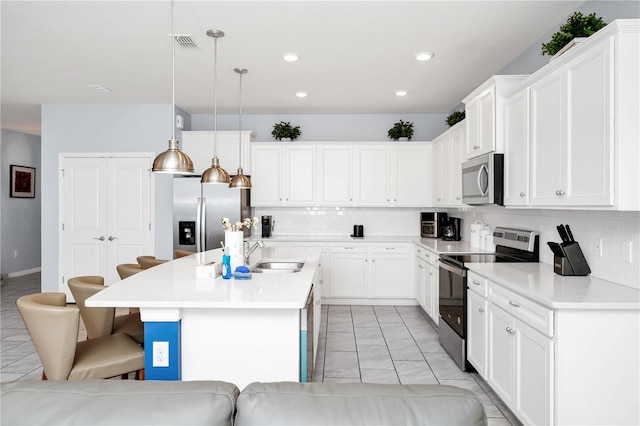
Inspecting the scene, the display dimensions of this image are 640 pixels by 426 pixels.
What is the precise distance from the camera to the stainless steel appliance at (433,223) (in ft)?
19.1

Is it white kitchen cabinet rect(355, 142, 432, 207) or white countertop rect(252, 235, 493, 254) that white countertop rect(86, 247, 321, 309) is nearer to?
white countertop rect(252, 235, 493, 254)

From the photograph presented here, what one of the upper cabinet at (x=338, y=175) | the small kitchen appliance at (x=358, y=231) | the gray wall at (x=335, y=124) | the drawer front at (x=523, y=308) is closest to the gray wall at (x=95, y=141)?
the gray wall at (x=335, y=124)

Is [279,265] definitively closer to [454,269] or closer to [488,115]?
[454,269]

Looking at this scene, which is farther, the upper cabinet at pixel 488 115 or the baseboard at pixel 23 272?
the baseboard at pixel 23 272

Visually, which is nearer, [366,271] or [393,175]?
[366,271]

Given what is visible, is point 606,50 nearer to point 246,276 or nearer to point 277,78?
point 246,276

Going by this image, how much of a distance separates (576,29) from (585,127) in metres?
0.66

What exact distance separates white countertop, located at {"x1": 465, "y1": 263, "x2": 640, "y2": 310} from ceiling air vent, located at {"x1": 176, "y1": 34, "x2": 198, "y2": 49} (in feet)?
9.81

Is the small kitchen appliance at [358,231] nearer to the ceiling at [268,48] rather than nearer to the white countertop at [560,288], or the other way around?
the ceiling at [268,48]

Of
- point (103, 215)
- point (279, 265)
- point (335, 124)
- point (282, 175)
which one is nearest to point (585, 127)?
point (279, 265)

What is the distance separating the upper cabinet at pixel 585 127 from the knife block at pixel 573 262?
335 mm

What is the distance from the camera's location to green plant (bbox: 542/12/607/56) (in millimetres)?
2371

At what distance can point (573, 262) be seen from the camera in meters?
2.66

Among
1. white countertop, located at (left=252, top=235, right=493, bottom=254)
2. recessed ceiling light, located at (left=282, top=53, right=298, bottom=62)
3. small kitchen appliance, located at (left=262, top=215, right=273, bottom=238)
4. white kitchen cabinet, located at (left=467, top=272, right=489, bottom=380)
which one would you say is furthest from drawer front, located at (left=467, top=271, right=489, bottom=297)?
small kitchen appliance, located at (left=262, top=215, right=273, bottom=238)
